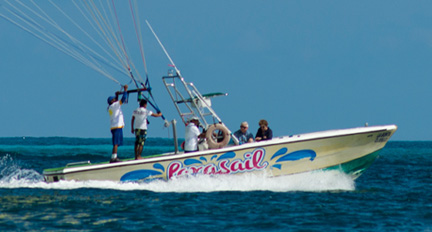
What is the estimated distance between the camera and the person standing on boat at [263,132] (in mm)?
12320

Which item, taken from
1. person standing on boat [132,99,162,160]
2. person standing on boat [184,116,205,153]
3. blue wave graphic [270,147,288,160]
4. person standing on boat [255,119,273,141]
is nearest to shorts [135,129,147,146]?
person standing on boat [132,99,162,160]

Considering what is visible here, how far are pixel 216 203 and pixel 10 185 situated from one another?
523 centimetres

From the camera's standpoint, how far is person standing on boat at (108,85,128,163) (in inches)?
485

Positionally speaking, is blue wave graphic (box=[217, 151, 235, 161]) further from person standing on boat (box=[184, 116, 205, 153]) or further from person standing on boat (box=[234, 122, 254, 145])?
person standing on boat (box=[184, 116, 205, 153])

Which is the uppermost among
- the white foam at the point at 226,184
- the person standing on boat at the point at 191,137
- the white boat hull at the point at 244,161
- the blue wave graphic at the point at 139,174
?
the person standing on boat at the point at 191,137

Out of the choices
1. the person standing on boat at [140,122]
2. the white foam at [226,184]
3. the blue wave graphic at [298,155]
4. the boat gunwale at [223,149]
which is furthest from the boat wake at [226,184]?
the person standing on boat at [140,122]

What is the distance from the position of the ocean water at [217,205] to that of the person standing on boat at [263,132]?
877 mm

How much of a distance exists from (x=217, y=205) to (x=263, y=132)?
2277 mm

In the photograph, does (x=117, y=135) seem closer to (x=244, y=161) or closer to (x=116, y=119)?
(x=116, y=119)

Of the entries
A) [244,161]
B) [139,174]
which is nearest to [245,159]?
[244,161]

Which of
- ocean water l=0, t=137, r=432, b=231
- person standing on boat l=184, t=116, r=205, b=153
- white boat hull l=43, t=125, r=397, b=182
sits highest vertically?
person standing on boat l=184, t=116, r=205, b=153

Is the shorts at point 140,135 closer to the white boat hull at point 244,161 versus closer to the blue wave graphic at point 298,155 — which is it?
the white boat hull at point 244,161

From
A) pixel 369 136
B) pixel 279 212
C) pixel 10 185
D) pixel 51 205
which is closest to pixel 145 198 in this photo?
pixel 51 205

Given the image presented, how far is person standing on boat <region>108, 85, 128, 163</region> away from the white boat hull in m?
0.54
